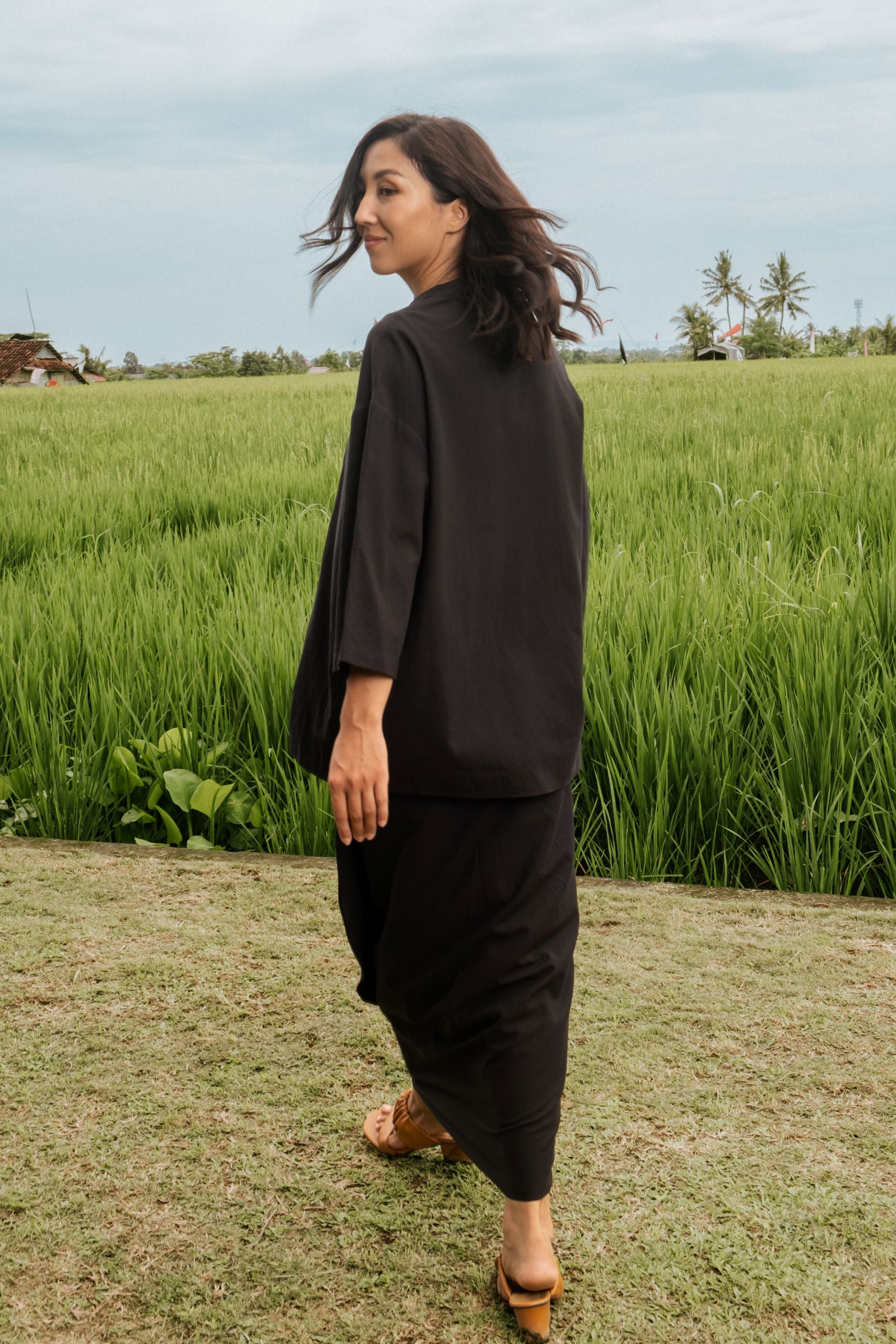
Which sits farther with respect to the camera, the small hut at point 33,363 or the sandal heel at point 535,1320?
the small hut at point 33,363

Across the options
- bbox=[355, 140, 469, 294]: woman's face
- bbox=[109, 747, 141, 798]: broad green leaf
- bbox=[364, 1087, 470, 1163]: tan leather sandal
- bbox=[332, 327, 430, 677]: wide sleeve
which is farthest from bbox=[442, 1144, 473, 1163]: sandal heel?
bbox=[109, 747, 141, 798]: broad green leaf

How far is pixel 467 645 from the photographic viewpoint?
1089 millimetres

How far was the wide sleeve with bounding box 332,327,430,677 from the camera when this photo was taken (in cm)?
100

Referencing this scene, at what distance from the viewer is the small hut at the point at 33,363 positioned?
4572 centimetres

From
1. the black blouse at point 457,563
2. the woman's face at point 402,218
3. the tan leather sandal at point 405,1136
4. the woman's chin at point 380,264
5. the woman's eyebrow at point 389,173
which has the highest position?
the woman's eyebrow at point 389,173

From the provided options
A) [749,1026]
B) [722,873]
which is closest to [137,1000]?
[749,1026]

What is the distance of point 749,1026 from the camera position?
1619 millimetres

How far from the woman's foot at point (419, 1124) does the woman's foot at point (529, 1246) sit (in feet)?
0.63

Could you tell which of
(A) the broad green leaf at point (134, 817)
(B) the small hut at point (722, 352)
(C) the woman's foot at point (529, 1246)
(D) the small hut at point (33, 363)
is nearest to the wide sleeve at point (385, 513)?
(C) the woman's foot at point (529, 1246)

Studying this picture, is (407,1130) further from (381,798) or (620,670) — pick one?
(620,670)

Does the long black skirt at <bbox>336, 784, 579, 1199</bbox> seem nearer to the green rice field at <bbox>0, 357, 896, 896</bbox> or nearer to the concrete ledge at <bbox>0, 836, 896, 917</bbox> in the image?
the concrete ledge at <bbox>0, 836, 896, 917</bbox>

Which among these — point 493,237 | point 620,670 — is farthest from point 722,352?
point 493,237

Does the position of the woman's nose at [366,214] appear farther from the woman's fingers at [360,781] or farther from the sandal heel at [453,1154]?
the sandal heel at [453,1154]

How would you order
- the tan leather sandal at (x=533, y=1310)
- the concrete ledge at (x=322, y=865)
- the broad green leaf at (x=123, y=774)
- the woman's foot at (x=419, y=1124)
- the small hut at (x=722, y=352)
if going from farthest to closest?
the small hut at (x=722, y=352) < the broad green leaf at (x=123, y=774) < the concrete ledge at (x=322, y=865) < the woman's foot at (x=419, y=1124) < the tan leather sandal at (x=533, y=1310)
